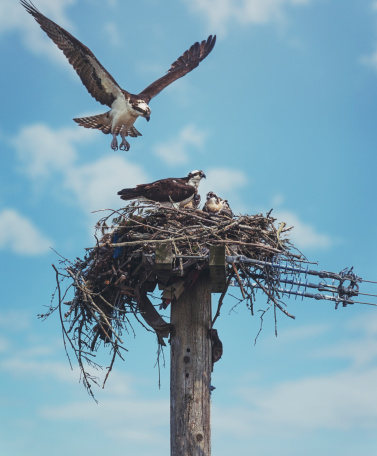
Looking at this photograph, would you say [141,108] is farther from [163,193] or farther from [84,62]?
[163,193]

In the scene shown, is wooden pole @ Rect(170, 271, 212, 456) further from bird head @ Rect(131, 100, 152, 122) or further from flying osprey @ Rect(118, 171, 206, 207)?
bird head @ Rect(131, 100, 152, 122)

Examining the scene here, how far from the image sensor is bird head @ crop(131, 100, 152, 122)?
34.3 feet

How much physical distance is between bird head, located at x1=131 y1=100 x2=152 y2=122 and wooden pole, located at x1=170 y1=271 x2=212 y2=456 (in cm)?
453

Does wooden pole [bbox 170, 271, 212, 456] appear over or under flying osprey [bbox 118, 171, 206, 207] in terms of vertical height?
under

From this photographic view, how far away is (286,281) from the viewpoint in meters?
6.72

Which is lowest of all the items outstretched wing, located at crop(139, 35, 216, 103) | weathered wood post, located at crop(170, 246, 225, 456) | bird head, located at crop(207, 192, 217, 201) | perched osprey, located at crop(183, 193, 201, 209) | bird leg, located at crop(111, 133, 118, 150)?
weathered wood post, located at crop(170, 246, 225, 456)

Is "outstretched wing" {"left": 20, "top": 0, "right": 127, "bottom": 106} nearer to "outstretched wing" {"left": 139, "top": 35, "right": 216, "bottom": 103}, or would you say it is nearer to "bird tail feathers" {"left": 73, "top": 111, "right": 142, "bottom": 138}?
"bird tail feathers" {"left": 73, "top": 111, "right": 142, "bottom": 138}

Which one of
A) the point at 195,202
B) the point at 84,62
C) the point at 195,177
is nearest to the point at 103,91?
the point at 84,62

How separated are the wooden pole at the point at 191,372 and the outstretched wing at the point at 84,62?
15.0 ft

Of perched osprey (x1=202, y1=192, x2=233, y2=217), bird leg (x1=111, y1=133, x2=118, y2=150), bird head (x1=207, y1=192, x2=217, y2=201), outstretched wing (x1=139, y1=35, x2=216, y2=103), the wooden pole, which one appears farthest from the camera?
outstretched wing (x1=139, y1=35, x2=216, y2=103)

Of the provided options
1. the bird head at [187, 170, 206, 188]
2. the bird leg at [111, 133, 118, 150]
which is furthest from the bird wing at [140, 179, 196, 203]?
the bird leg at [111, 133, 118, 150]

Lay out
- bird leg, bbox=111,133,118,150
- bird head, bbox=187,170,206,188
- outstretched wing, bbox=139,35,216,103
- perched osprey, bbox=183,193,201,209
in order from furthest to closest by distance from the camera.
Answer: outstretched wing, bbox=139,35,216,103
bird leg, bbox=111,133,118,150
bird head, bbox=187,170,206,188
perched osprey, bbox=183,193,201,209

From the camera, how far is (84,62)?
10062 mm

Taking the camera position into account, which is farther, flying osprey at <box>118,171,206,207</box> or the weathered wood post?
flying osprey at <box>118,171,206,207</box>
